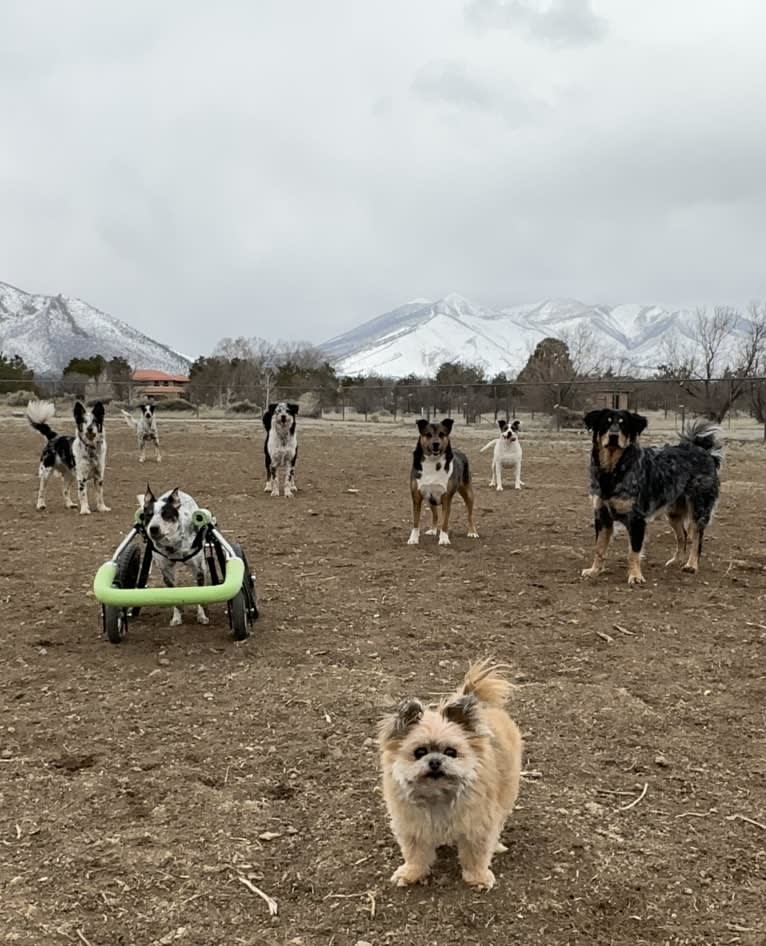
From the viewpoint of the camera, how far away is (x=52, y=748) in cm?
416

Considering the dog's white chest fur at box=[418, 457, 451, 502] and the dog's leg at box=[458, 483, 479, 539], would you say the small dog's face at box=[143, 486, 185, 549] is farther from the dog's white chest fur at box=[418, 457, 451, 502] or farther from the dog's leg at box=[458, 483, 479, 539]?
the dog's leg at box=[458, 483, 479, 539]

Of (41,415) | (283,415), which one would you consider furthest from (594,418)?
(41,415)

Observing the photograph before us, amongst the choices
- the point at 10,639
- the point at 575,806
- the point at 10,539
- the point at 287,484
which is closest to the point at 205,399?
the point at 287,484

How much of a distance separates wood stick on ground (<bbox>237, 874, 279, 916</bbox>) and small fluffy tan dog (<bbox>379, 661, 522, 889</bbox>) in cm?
43

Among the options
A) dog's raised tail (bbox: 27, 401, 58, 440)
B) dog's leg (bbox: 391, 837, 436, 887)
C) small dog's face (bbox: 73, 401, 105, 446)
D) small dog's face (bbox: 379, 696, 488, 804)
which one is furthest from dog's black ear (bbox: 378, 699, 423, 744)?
dog's raised tail (bbox: 27, 401, 58, 440)

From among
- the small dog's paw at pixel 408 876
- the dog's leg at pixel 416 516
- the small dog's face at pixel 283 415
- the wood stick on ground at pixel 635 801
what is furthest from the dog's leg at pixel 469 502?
the small dog's paw at pixel 408 876

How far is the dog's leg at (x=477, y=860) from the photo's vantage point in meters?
2.99

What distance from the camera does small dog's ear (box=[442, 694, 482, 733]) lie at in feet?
9.78

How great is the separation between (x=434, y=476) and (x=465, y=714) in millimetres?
6454

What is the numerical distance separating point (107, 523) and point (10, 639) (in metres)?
5.08

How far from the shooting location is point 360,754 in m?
4.12

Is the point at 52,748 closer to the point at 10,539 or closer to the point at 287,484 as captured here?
the point at 10,539

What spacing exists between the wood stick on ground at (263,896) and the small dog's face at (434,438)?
256 inches

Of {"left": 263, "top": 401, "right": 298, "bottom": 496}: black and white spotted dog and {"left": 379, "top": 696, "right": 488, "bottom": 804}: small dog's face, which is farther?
{"left": 263, "top": 401, "right": 298, "bottom": 496}: black and white spotted dog
